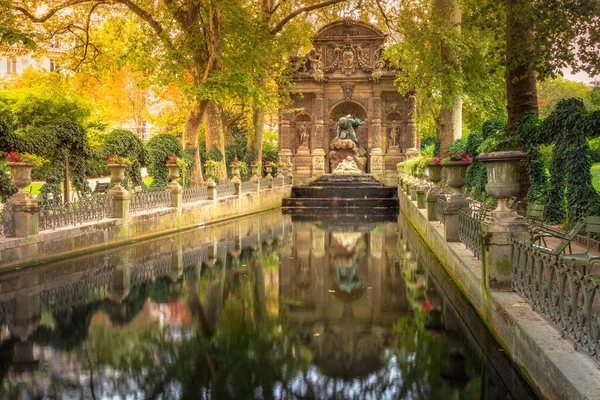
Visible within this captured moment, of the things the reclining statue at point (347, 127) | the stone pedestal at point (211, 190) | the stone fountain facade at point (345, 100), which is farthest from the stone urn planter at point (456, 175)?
the stone fountain facade at point (345, 100)

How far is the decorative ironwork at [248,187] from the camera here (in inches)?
1061

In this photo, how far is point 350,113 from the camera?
149 feet

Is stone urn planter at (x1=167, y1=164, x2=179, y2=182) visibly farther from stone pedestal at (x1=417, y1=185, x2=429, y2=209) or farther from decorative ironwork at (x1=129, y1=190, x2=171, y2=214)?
stone pedestal at (x1=417, y1=185, x2=429, y2=209)

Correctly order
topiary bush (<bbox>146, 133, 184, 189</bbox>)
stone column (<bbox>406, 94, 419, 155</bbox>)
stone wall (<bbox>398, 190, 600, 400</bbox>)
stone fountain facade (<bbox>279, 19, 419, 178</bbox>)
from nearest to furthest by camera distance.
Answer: stone wall (<bbox>398, 190, 600, 400</bbox>) → topiary bush (<bbox>146, 133, 184, 189</bbox>) → stone column (<bbox>406, 94, 419, 155</bbox>) → stone fountain facade (<bbox>279, 19, 419, 178</bbox>)

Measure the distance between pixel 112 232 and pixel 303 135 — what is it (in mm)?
29639

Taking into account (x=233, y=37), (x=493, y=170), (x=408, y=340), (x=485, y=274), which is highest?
(x=233, y=37)

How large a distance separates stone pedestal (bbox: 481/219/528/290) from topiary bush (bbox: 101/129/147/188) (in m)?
13.3

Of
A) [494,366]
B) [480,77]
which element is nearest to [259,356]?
[494,366]

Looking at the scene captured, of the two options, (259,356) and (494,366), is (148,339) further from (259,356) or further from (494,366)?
(494,366)

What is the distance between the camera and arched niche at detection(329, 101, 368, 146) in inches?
1764

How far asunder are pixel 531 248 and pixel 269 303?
4.24 metres

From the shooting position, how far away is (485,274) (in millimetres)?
7715

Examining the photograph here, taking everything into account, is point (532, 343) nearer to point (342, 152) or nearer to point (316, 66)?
point (342, 152)

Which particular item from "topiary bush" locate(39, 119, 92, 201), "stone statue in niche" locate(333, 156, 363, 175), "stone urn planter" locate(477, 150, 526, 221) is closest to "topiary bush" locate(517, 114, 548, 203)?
"stone urn planter" locate(477, 150, 526, 221)
